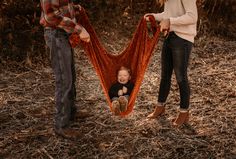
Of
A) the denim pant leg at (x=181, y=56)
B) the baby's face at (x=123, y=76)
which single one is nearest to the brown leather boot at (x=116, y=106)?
the baby's face at (x=123, y=76)

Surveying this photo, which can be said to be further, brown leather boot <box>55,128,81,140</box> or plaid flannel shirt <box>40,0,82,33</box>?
brown leather boot <box>55,128,81,140</box>

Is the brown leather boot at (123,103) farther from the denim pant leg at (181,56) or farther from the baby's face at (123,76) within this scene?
the denim pant leg at (181,56)

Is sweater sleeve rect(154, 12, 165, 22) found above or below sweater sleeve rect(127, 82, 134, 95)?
Result: above

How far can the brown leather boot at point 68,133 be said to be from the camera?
4.02 metres

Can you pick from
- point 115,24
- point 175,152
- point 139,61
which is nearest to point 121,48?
point 115,24

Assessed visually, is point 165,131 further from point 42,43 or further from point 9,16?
point 9,16

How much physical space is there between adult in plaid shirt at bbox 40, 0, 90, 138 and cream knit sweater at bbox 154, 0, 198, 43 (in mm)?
748

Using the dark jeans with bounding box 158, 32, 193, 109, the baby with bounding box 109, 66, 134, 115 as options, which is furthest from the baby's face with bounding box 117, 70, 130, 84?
the dark jeans with bounding box 158, 32, 193, 109

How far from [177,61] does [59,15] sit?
1.14m

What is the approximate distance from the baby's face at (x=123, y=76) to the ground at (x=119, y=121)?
0.37 m

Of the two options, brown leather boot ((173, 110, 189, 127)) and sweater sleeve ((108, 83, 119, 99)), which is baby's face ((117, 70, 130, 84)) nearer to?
sweater sleeve ((108, 83, 119, 99))

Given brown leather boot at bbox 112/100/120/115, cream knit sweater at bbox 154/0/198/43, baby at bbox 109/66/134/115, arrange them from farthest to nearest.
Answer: baby at bbox 109/66/134/115, brown leather boot at bbox 112/100/120/115, cream knit sweater at bbox 154/0/198/43

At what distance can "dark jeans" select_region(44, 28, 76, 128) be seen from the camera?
3.70 metres

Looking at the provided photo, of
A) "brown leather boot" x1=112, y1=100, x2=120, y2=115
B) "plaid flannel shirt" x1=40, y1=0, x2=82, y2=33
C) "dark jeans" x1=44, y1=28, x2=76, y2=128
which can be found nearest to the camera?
"plaid flannel shirt" x1=40, y1=0, x2=82, y2=33
